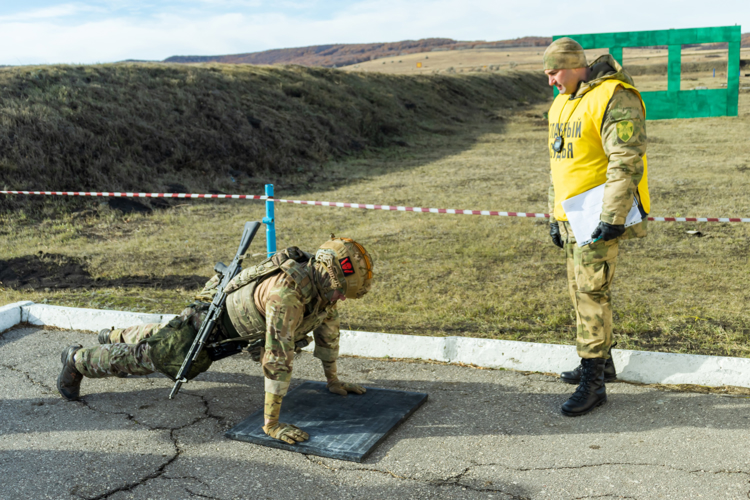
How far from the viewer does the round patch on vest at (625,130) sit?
3480 millimetres

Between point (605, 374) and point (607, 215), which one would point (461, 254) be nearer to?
point (605, 374)

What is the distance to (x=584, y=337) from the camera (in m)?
3.87

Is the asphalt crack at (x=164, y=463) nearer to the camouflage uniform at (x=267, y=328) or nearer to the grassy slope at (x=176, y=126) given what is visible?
the camouflage uniform at (x=267, y=328)

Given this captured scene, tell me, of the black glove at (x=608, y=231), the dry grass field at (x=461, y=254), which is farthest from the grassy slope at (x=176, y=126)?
the black glove at (x=608, y=231)

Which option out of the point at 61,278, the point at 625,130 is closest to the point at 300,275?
the point at 625,130

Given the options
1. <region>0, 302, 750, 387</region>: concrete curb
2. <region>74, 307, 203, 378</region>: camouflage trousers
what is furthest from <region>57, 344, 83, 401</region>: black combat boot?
<region>0, 302, 750, 387</region>: concrete curb

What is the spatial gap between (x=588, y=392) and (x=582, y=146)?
149 cm

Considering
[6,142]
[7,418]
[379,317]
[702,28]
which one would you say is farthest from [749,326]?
[6,142]

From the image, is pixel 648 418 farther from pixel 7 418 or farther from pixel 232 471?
pixel 7 418

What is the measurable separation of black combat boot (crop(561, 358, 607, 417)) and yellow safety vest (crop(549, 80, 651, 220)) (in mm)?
937

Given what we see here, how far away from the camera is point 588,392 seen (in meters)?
3.81

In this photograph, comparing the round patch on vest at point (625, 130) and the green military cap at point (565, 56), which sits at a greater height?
the green military cap at point (565, 56)

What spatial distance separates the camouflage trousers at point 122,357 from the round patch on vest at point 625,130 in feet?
8.98

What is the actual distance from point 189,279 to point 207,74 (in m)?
16.1
